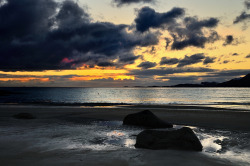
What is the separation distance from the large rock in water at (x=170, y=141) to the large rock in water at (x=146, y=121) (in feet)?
16.0

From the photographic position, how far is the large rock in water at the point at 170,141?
7.98 metres

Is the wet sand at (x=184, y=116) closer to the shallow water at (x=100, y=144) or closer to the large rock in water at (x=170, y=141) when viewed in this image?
the shallow water at (x=100, y=144)

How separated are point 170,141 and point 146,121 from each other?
5.57m

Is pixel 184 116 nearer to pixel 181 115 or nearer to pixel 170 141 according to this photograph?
pixel 181 115

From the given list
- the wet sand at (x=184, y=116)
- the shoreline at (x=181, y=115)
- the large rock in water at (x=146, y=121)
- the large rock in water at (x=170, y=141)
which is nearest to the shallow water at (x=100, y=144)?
the large rock in water at (x=170, y=141)

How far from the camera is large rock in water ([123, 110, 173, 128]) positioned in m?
13.5

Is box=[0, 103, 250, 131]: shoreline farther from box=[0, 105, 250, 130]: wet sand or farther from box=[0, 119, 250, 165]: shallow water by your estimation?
box=[0, 119, 250, 165]: shallow water

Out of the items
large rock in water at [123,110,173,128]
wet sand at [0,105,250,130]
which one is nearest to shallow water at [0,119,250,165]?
large rock in water at [123,110,173,128]

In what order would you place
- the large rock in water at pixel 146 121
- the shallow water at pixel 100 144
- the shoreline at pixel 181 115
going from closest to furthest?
the shallow water at pixel 100 144 < the large rock in water at pixel 146 121 < the shoreline at pixel 181 115

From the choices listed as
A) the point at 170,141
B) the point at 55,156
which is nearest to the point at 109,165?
the point at 55,156

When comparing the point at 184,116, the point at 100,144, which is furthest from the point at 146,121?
the point at 184,116

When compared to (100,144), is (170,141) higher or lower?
higher

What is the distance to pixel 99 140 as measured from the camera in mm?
9586

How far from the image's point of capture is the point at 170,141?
820cm
